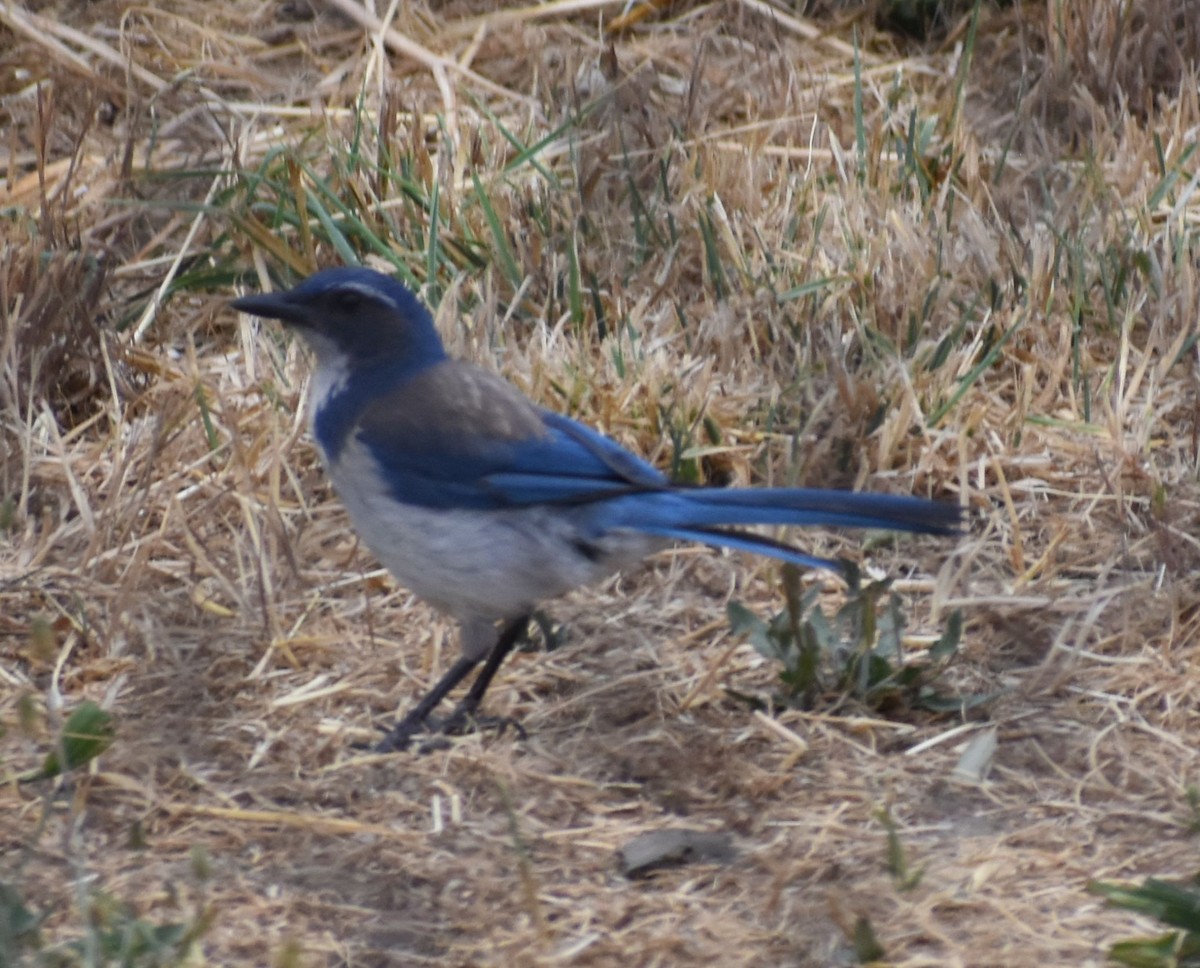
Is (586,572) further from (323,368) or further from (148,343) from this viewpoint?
(148,343)

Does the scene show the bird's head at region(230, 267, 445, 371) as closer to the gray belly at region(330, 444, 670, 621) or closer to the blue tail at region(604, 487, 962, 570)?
the gray belly at region(330, 444, 670, 621)

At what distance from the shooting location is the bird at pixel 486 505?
367 cm

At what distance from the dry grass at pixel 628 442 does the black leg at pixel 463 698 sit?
2.9 inches

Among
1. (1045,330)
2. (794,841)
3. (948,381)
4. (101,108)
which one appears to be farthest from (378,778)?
(101,108)

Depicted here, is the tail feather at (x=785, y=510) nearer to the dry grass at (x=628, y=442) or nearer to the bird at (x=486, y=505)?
the bird at (x=486, y=505)

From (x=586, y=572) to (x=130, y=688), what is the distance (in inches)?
39.5

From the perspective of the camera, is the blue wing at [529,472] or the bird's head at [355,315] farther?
the bird's head at [355,315]

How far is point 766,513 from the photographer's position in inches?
137

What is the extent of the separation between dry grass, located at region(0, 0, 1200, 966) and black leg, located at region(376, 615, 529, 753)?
0.24 feet

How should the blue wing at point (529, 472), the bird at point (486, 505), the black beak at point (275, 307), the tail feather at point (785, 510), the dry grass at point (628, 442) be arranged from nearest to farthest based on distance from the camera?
1. the dry grass at point (628, 442)
2. the tail feather at point (785, 510)
3. the blue wing at point (529, 472)
4. the bird at point (486, 505)
5. the black beak at point (275, 307)

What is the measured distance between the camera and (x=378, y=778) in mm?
3664

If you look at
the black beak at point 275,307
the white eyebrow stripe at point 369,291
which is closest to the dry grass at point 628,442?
the black beak at point 275,307

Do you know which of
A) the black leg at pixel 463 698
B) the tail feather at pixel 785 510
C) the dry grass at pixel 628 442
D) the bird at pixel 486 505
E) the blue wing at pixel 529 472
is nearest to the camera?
the dry grass at pixel 628 442

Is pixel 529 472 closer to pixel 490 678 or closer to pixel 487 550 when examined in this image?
pixel 487 550
